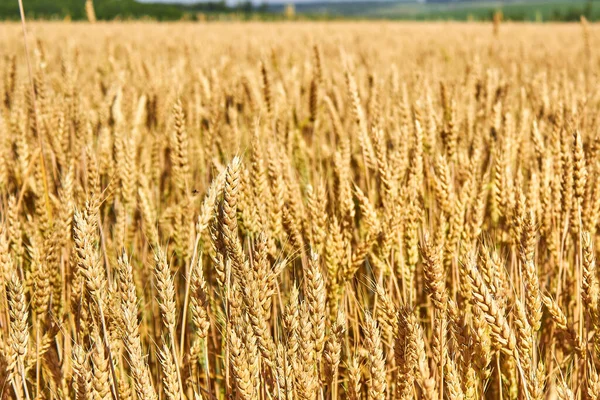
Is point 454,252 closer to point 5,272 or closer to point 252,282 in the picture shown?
point 252,282

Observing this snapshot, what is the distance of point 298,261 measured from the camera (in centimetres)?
206

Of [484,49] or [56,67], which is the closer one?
[56,67]

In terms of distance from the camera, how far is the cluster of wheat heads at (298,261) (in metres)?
0.99

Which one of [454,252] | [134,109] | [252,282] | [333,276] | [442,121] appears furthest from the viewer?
[134,109]

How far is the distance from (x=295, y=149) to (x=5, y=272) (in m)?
1.78

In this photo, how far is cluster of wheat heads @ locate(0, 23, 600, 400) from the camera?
992 millimetres

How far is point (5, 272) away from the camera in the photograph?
118 cm

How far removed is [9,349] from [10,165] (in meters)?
1.20

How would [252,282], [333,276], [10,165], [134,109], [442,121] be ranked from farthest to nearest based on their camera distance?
[134,109], [442,121], [10,165], [333,276], [252,282]

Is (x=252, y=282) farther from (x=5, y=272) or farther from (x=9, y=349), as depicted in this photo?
(x=5, y=272)

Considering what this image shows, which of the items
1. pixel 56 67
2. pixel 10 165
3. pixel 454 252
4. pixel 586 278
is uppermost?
pixel 56 67

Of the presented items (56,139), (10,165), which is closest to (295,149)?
(56,139)

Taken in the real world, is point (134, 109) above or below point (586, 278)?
above

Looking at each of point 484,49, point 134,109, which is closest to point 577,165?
point 134,109
